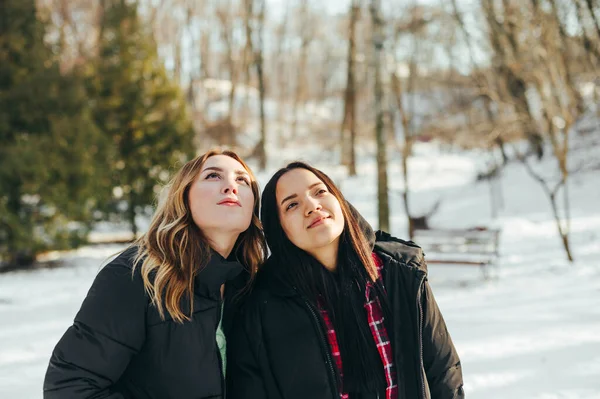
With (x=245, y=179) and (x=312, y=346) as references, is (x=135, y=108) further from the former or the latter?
(x=312, y=346)

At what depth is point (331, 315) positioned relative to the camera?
2.37m

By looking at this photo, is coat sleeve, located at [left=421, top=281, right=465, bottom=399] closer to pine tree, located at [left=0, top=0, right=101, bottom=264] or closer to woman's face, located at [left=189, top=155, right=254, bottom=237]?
woman's face, located at [left=189, top=155, right=254, bottom=237]

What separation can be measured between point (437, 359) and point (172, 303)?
3.73ft

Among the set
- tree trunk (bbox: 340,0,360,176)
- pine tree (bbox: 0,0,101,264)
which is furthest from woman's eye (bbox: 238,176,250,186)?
tree trunk (bbox: 340,0,360,176)

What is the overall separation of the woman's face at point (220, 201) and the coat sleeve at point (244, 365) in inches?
15.7

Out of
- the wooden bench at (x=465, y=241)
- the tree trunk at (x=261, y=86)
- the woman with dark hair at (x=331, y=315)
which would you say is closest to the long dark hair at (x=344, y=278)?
the woman with dark hair at (x=331, y=315)

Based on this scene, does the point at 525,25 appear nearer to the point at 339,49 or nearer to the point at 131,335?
the point at 131,335

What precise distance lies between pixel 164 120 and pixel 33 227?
5061mm

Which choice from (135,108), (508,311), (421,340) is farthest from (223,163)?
(135,108)

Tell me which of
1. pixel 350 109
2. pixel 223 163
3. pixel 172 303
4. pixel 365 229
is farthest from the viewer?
pixel 350 109

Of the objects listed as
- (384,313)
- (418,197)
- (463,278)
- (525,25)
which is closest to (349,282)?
(384,313)

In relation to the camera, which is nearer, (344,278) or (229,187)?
(229,187)

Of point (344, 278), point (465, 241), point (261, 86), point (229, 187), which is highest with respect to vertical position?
point (261, 86)

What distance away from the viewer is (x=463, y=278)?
9.62 m
